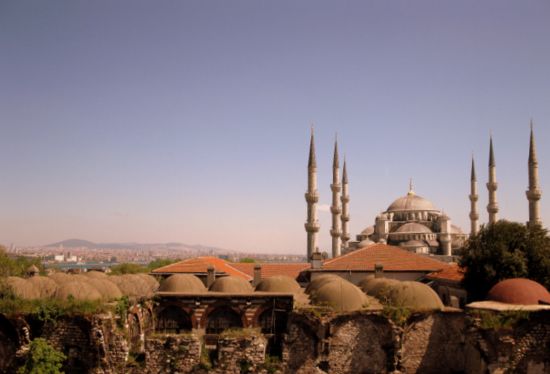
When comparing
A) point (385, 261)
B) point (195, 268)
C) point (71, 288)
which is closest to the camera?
point (71, 288)

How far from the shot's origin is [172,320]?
20.6 meters

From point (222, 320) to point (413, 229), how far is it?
3346 centimetres

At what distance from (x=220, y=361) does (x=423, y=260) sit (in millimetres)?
18878

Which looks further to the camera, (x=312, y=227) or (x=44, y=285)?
(x=312, y=227)

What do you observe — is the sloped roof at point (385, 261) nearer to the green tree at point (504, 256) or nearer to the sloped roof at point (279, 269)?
the sloped roof at point (279, 269)

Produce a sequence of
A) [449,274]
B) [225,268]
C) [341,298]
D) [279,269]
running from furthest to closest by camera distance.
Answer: [279,269] → [225,268] → [449,274] → [341,298]

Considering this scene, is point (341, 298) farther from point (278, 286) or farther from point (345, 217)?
point (345, 217)

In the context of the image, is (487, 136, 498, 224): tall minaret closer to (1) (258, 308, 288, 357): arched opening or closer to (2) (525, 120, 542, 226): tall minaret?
(2) (525, 120, 542, 226): tall minaret

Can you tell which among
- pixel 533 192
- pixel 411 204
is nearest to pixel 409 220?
pixel 411 204

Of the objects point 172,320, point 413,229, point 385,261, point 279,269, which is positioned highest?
point 413,229

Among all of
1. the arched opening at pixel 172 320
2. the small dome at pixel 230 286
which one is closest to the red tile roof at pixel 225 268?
the small dome at pixel 230 286

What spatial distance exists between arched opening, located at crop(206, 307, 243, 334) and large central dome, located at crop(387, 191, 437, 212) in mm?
37864

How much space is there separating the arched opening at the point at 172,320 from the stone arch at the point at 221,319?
873 mm

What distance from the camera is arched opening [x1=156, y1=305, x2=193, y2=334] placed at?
66.9ft
